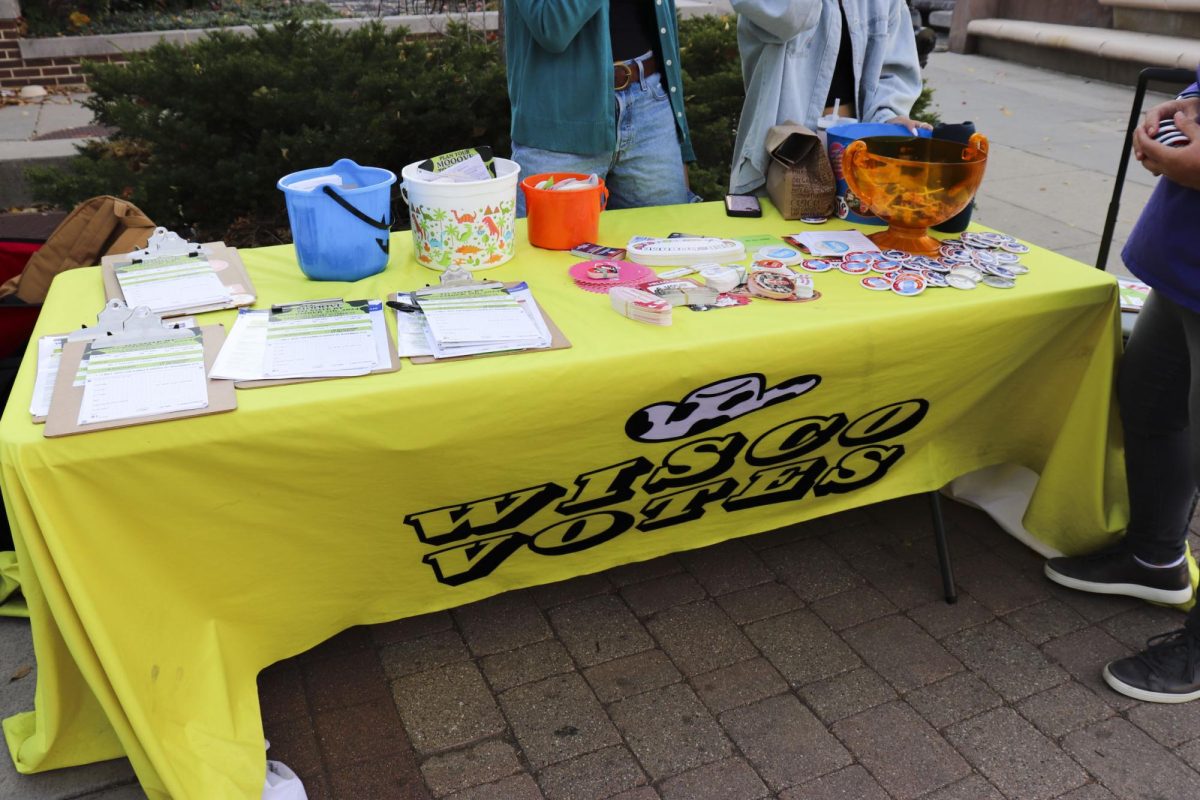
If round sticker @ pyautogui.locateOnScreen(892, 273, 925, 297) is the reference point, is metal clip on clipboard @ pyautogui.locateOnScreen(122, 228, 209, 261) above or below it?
above

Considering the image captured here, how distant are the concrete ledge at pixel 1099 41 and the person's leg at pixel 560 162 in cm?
676

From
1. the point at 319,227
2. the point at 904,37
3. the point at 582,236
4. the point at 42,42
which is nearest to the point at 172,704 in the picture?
the point at 319,227

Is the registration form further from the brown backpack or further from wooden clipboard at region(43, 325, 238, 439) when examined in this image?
the brown backpack

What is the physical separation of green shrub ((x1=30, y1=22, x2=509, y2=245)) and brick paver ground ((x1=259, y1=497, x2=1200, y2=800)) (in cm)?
239

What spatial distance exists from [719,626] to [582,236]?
100cm

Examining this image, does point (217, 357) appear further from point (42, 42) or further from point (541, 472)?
point (42, 42)

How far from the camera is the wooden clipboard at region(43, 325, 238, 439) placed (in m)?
1.41

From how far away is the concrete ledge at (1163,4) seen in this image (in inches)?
315

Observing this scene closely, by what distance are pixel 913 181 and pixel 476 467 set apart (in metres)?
1.16

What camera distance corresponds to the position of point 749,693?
2.08 meters

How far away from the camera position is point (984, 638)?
88.3 inches

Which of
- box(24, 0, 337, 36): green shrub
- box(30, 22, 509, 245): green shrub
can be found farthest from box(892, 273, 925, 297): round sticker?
box(24, 0, 337, 36): green shrub

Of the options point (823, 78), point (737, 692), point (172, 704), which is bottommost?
point (737, 692)

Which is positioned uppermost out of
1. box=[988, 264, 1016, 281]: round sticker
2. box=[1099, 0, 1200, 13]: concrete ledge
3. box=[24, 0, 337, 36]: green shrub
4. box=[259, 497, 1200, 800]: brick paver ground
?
box=[1099, 0, 1200, 13]: concrete ledge
